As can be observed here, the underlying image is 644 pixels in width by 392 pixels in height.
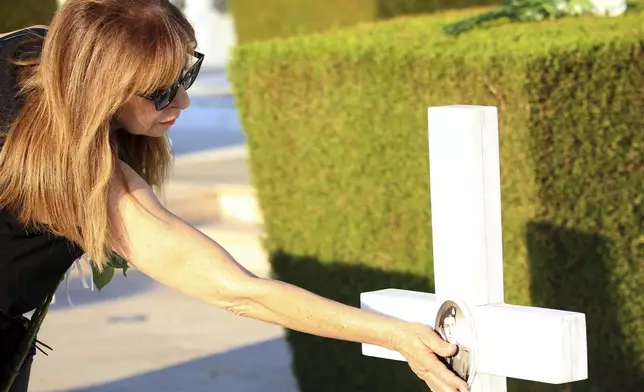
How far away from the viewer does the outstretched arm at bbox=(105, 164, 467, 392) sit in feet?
6.58

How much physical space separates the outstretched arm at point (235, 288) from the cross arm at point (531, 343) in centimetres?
9

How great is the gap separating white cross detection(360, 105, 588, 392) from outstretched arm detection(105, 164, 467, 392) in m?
0.11

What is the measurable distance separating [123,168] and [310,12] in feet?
26.7

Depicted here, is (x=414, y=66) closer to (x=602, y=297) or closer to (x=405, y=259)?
(x=405, y=259)

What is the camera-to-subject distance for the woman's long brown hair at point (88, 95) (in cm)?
212

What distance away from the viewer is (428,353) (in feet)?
6.54

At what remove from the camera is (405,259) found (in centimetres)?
410

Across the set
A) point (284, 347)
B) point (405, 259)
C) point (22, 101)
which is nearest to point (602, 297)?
point (405, 259)

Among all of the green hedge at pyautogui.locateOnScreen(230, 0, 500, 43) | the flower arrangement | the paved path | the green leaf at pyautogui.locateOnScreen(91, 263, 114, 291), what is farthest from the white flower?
the green hedge at pyautogui.locateOnScreen(230, 0, 500, 43)

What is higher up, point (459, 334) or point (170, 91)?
point (170, 91)

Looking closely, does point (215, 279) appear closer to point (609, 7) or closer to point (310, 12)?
point (609, 7)

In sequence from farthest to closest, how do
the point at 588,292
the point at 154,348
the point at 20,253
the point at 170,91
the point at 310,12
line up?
1. the point at 310,12
2. the point at 154,348
3. the point at 588,292
4. the point at 20,253
5. the point at 170,91

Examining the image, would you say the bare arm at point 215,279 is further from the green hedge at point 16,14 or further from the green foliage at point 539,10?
the green hedge at point 16,14

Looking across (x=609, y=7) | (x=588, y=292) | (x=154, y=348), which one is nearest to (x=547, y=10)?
(x=609, y=7)
